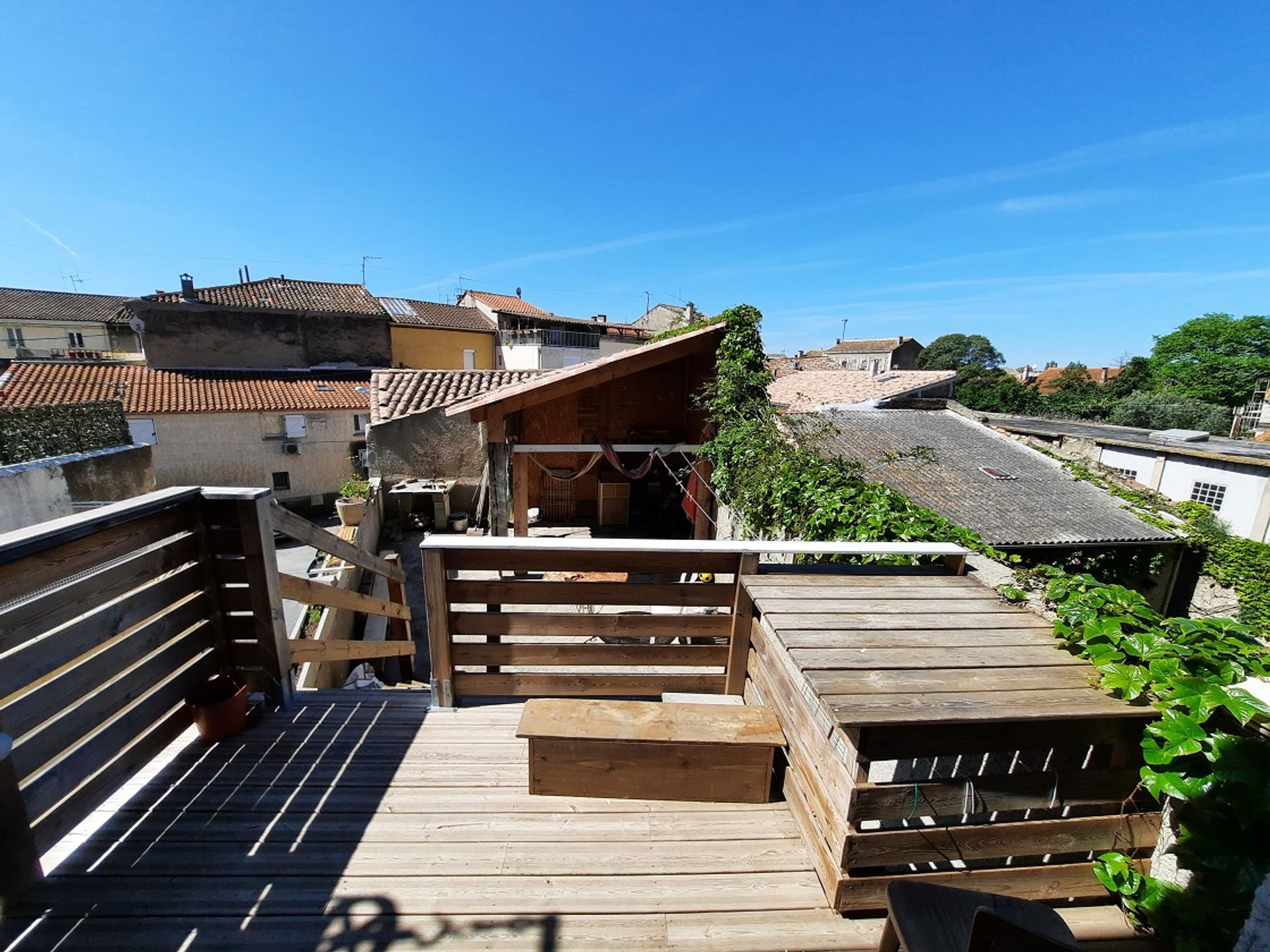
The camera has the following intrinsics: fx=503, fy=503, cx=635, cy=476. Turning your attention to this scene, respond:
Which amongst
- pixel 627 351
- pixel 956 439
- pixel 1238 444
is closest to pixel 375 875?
pixel 627 351

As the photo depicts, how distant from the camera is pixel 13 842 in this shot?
5.28 feet

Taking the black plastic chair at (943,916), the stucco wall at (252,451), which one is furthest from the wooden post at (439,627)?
the stucco wall at (252,451)

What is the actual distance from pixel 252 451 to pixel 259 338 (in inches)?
244

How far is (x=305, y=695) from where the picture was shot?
2.98 metres

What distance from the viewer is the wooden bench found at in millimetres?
2146

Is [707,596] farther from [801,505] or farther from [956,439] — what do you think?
[956,439]

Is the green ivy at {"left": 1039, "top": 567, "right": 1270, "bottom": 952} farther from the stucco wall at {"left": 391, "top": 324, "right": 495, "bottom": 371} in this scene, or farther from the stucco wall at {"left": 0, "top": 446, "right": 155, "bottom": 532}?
the stucco wall at {"left": 391, "top": 324, "right": 495, "bottom": 371}

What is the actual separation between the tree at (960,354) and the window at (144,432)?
5960 cm

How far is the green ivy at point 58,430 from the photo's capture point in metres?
7.80

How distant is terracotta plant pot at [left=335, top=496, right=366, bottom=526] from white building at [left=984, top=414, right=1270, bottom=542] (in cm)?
1788

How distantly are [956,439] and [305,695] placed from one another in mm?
14059

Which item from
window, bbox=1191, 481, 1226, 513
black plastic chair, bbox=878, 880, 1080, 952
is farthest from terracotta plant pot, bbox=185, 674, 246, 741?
window, bbox=1191, 481, 1226, 513

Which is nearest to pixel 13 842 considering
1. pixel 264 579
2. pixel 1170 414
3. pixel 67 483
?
pixel 264 579

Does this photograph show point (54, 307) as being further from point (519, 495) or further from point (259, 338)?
point (519, 495)
